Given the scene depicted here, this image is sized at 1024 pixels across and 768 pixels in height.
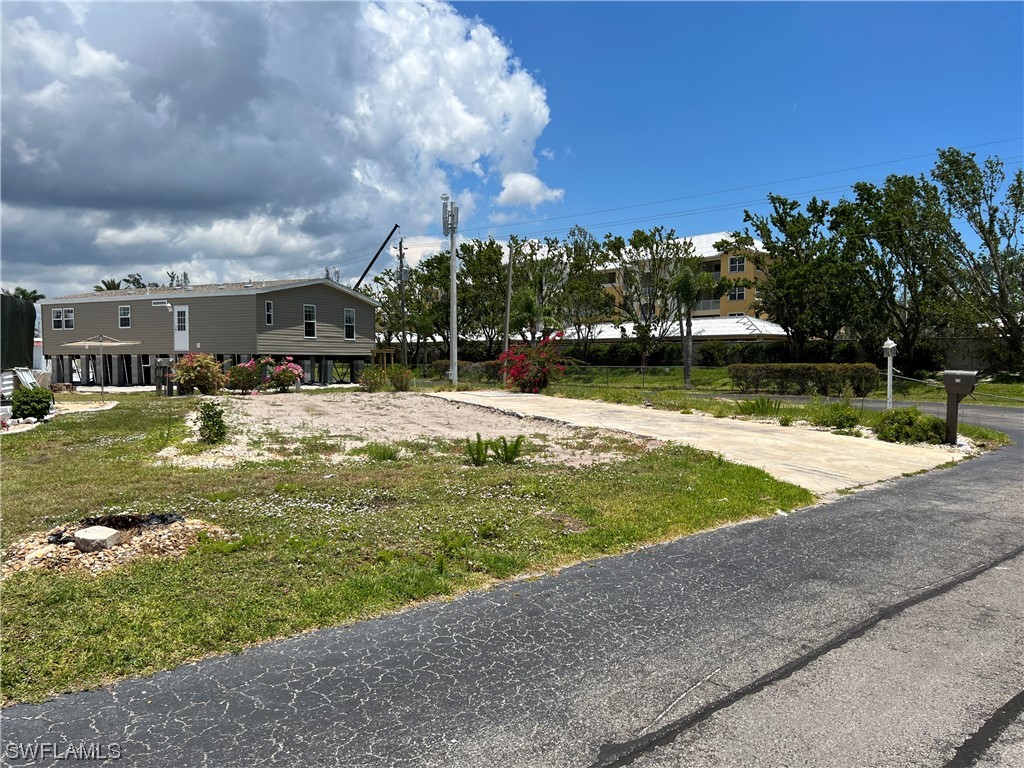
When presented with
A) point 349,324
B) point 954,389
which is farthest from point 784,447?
point 349,324

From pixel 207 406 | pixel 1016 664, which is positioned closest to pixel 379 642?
pixel 1016 664

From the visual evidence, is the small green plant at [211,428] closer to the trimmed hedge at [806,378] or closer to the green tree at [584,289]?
the trimmed hedge at [806,378]

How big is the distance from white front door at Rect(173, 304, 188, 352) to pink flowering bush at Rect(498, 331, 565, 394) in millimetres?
17541

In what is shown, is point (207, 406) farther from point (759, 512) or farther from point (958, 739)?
point (958, 739)

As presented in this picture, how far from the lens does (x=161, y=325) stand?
35.0 m

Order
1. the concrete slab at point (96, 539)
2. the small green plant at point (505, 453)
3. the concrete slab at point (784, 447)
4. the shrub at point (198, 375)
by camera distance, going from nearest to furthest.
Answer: the concrete slab at point (96, 539), the concrete slab at point (784, 447), the small green plant at point (505, 453), the shrub at point (198, 375)

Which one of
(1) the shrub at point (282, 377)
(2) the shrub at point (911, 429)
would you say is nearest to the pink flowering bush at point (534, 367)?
(1) the shrub at point (282, 377)

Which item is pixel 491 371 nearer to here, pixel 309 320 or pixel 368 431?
pixel 309 320

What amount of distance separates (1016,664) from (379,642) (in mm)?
3414

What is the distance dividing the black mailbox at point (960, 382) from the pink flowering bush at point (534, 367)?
16663 mm

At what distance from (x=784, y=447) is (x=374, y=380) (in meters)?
17.8

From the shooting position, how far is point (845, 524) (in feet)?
21.4

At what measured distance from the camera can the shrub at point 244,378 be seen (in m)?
24.3

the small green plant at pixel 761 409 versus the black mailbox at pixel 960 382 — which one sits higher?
the black mailbox at pixel 960 382
